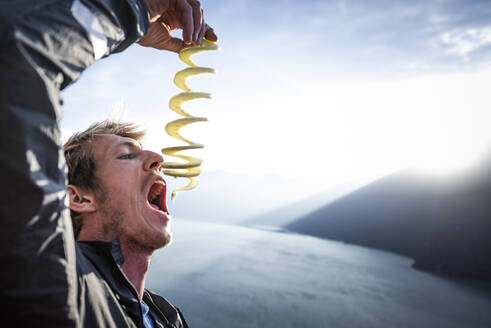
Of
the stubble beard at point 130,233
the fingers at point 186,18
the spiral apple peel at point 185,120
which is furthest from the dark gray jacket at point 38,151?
the stubble beard at point 130,233

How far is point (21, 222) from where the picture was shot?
457mm

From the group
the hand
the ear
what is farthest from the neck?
the hand

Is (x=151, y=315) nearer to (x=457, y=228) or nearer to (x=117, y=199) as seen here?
(x=117, y=199)

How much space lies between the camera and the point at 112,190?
1.42 metres

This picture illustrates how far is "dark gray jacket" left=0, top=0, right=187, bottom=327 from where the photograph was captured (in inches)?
17.4

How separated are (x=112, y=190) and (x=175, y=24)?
36.8 inches

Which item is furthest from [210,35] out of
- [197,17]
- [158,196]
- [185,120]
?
[158,196]

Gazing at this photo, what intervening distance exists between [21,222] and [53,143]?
0.16 metres

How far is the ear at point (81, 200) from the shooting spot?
1.40 meters

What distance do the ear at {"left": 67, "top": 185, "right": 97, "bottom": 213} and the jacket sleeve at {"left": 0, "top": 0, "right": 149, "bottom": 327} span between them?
3.06 feet

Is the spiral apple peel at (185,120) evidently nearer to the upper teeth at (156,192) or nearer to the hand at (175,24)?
the hand at (175,24)

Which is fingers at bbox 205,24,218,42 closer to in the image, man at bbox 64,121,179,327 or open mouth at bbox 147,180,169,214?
man at bbox 64,121,179,327

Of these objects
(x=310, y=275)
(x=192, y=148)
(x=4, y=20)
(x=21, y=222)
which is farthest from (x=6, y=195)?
(x=310, y=275)

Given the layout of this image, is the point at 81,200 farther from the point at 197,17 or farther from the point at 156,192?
the point at 197,17
